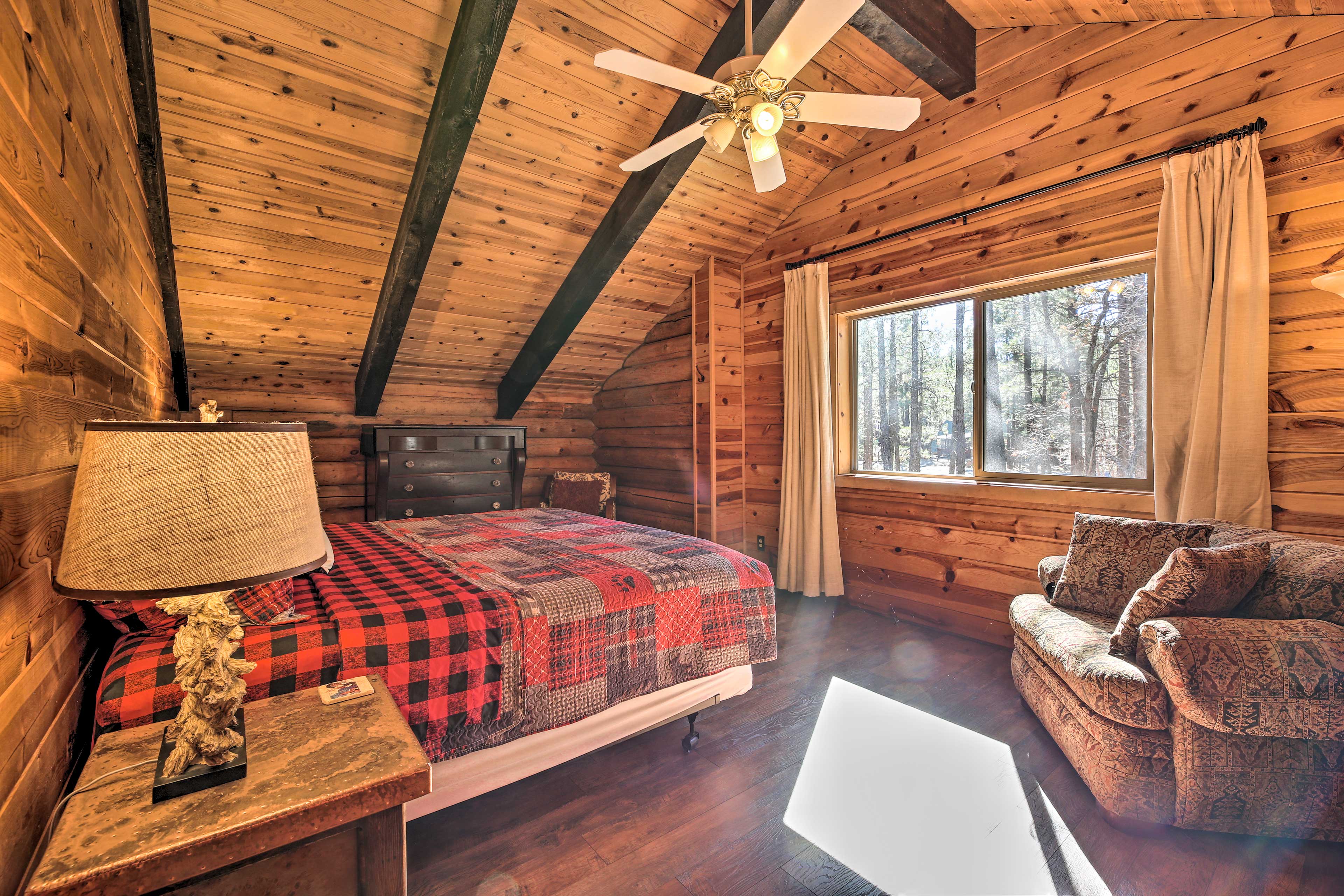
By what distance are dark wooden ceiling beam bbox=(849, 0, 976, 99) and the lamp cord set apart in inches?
134

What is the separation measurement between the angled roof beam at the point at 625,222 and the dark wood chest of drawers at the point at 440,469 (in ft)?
1.67

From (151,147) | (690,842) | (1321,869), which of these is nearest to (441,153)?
(151,147)

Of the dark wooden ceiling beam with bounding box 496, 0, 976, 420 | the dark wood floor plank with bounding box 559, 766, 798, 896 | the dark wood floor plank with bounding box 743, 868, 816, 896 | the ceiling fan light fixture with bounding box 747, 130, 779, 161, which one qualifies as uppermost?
the dark wooden ceiling beam with bounding box 496, 0, 976, 420

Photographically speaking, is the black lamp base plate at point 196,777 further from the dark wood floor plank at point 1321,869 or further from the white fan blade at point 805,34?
the dark wood floor plank at point 1321,869

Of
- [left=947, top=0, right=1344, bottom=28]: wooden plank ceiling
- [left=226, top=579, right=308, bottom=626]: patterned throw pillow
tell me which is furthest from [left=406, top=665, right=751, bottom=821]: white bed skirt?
[left=947, top=0, right=1344, bottom=28]: wooden plank ceiling

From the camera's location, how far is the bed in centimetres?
148

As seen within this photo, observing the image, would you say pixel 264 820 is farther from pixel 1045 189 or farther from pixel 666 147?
pixel 1045 189

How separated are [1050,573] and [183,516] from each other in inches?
118

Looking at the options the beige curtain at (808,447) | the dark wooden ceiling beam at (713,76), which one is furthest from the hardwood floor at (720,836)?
the dark wooden ceiling beam at (713,76)

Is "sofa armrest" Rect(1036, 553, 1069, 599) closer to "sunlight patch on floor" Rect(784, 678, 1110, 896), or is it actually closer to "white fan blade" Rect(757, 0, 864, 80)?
"sunlight patch on floor" Rect(784, 678, 1110, 896)

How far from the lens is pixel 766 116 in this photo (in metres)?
1.92

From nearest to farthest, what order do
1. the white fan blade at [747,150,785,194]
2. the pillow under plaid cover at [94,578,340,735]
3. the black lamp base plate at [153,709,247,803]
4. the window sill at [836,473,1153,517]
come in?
the black lamp base plate at [153,709,247,803]
the pillow under plaid cover at [94,578,340,735]
the white fan blade at [747,150,785,194]
the window sill at [836,473,1153,517]

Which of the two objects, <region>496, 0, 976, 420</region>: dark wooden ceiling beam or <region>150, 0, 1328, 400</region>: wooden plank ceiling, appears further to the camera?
<region>496, 0, 976, 420</region>: dark wooden ceiling beam

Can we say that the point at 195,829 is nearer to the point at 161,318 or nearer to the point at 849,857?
the point at 849,857
